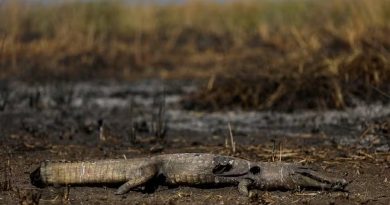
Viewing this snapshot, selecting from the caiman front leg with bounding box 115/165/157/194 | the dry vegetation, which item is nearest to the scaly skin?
the caiman front leg with bounding box 115/165/157/194

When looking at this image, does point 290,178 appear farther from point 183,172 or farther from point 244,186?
point 183,172

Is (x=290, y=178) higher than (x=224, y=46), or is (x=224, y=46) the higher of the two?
(x=224, y=46)

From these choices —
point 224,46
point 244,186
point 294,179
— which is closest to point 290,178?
point 294,179

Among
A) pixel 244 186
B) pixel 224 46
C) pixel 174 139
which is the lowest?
pixel 174 139

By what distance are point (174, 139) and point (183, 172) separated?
2306 mm

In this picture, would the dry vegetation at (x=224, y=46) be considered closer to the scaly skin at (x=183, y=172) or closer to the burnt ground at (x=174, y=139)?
the burnt ground at (x=174, y=139)

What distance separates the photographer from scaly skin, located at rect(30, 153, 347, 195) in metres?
5.21

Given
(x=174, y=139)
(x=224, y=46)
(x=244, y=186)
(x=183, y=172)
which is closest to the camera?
(x=244, y=186)

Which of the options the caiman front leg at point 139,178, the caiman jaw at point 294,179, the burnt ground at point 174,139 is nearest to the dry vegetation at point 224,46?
the burnt ground at point 174,139

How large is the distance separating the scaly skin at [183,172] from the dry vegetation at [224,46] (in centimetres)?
233

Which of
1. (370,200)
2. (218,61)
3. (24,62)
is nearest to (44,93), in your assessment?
(24,62)

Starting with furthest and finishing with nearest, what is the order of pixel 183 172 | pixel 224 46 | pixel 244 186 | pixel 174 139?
pixel 224 46 → pixel 174 139 → pixel 183 172 → pixel 244 186

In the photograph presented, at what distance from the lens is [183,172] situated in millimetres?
5273

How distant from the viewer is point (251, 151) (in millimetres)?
6684
